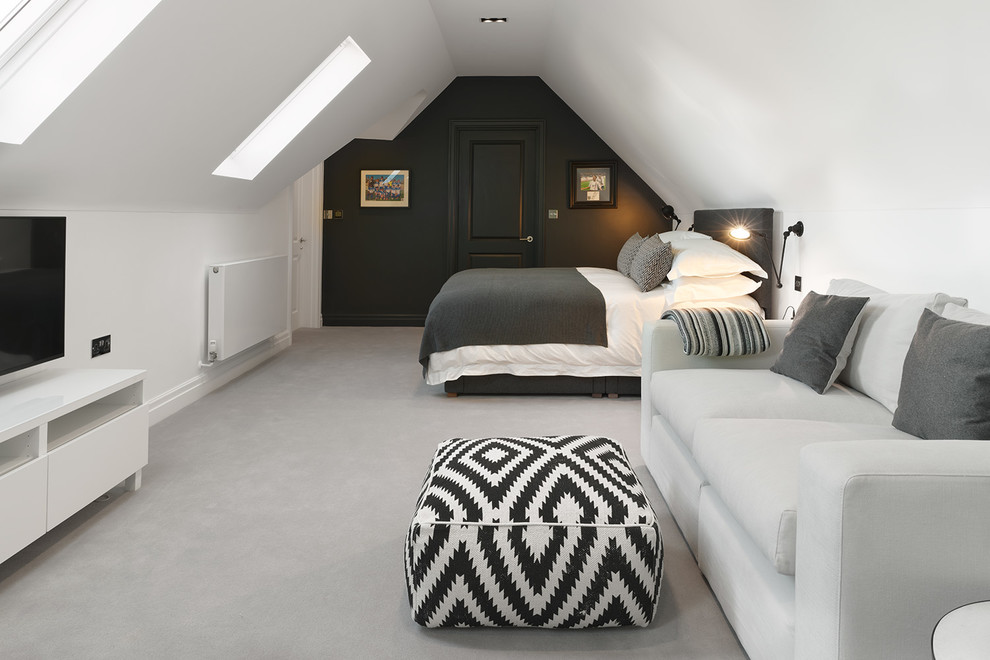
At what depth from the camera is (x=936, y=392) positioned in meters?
1.99

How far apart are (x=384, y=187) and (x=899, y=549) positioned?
6643 mm

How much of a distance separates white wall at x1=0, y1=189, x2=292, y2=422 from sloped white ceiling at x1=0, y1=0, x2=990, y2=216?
0.46 ft

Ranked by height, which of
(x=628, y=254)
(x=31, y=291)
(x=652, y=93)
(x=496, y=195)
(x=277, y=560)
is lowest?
(x=277, y=560)

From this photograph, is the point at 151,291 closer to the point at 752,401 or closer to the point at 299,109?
the point at 299,109

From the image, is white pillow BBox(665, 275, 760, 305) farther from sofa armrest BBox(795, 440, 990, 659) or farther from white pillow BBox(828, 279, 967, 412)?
sofa armrest BBox(795, 440, 990, 659)

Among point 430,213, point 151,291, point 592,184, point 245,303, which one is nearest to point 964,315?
point 151,291

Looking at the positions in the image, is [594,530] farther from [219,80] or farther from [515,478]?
[219,80]

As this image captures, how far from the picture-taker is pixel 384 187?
25.0 feet

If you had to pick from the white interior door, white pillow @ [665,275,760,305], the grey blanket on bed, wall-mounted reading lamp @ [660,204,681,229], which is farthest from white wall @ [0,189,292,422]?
wall-mounted reading lamp @ [660,204,681,229]

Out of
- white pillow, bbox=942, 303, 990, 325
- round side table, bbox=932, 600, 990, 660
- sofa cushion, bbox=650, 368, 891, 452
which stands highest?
white pillow, bbox=942, 303, 990, 325

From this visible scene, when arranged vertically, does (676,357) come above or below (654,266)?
below

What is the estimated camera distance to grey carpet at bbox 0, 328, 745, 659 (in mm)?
1968

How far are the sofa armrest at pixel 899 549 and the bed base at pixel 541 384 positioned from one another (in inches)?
126

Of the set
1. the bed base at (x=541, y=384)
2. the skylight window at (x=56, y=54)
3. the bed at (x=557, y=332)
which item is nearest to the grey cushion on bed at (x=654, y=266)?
the bed at (x=557, y=332)
